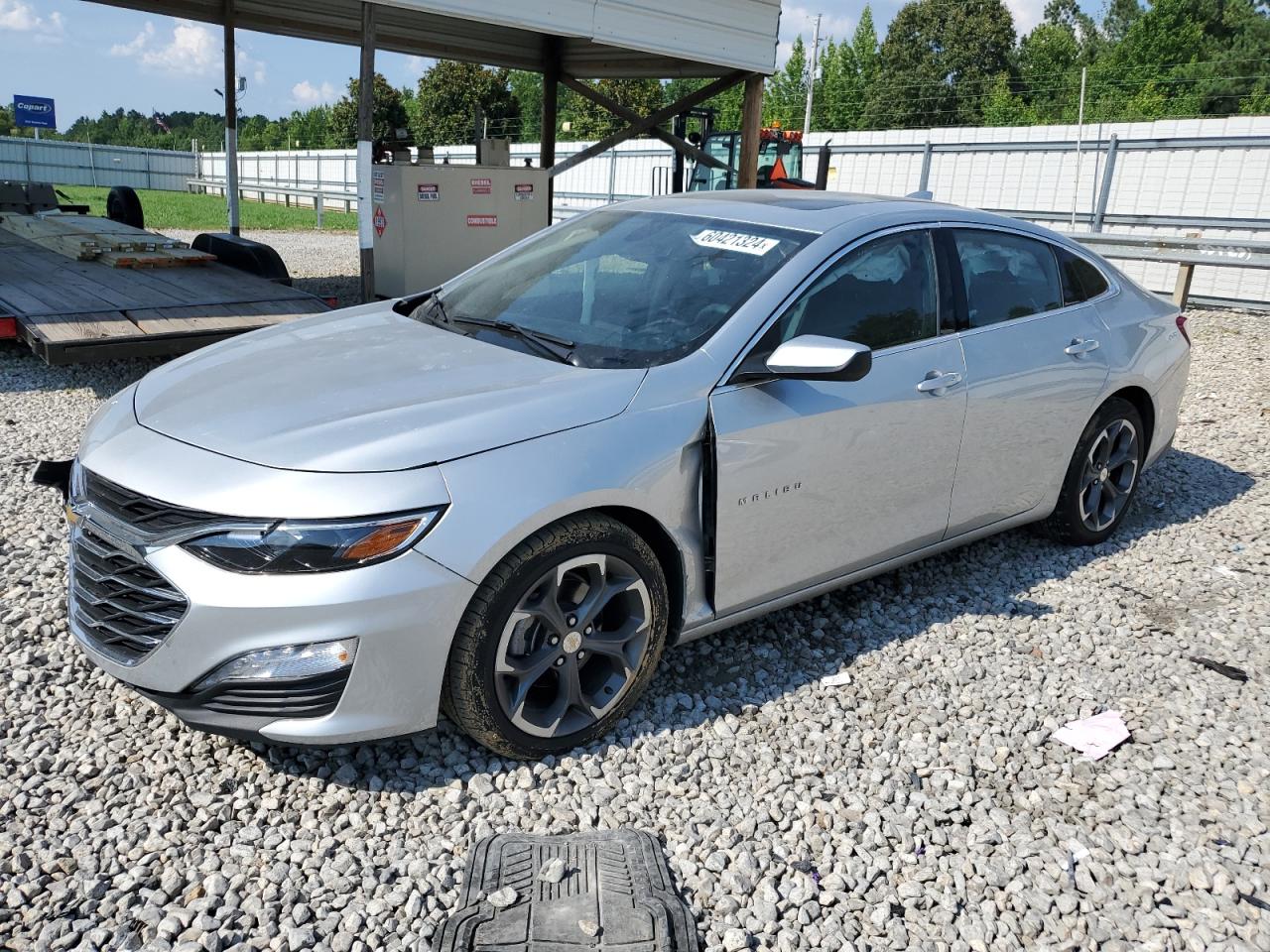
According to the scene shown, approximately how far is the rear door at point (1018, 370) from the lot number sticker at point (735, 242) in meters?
0.90

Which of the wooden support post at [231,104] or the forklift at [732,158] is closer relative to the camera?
the wooden support post at [231,104]

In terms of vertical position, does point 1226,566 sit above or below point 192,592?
below

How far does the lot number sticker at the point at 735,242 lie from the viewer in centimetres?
362

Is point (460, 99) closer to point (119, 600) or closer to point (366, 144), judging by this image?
point (366, 144)

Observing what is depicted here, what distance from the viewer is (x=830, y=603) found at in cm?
428

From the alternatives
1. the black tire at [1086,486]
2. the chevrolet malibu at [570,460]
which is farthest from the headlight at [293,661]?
the black tire at [1086,486]

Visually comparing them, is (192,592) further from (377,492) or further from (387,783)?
(387,783)

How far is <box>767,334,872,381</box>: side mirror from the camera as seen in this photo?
3094mm

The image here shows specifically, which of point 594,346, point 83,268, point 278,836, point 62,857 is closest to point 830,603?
point 594,346

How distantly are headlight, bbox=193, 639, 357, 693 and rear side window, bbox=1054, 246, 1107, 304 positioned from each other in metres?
3.62

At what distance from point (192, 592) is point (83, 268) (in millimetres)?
7417

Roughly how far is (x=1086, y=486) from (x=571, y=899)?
3.51m

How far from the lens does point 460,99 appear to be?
2068 inches

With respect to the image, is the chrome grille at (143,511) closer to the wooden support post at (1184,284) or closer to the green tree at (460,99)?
A: the wooden support post at (1184,284)
